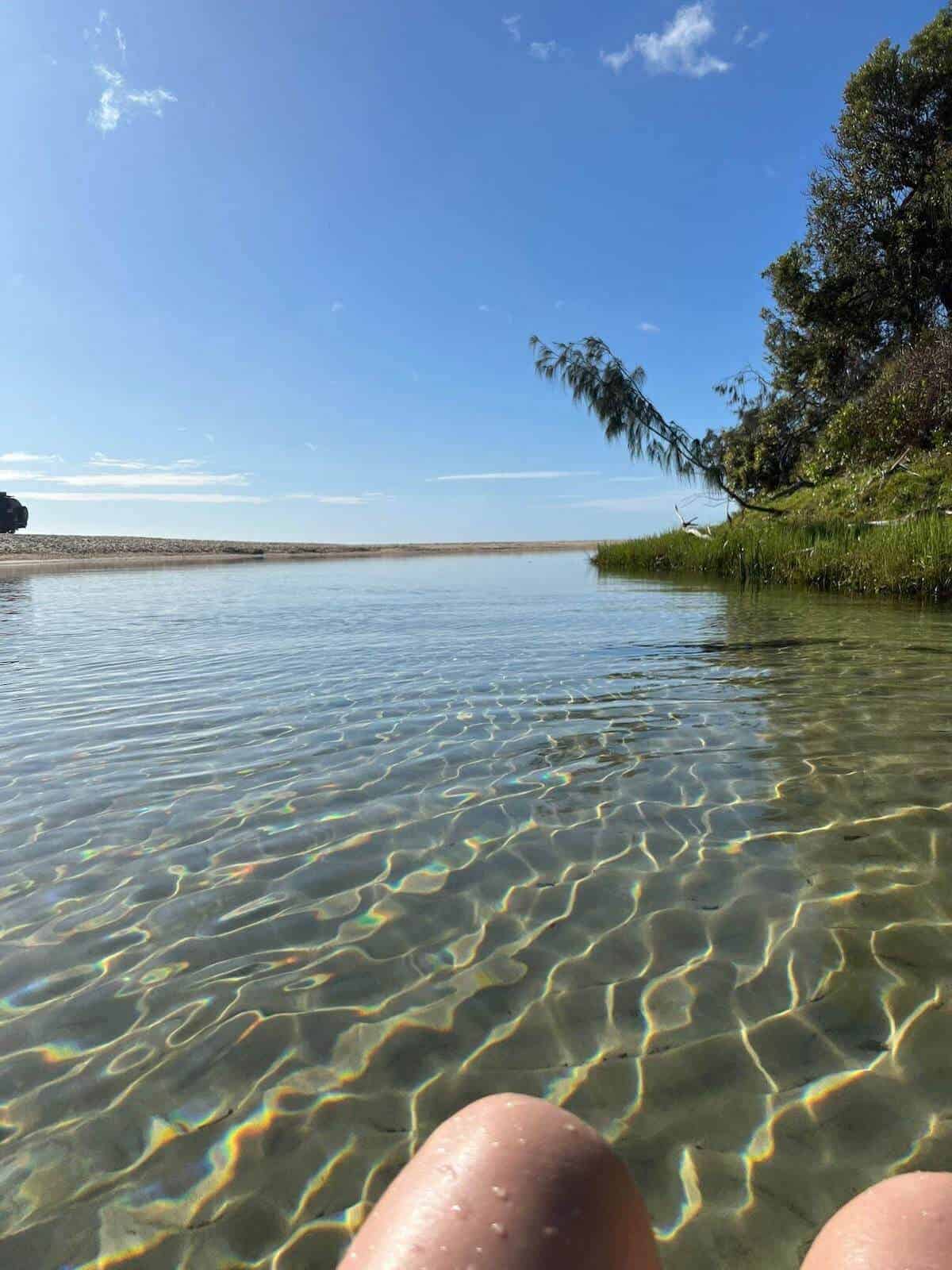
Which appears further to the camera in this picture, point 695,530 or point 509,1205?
point 695,530

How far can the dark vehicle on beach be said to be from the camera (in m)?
54.3

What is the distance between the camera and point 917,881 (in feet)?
10.6

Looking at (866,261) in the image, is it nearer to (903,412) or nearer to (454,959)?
(903,412)

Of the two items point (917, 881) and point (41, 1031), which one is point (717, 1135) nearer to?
point (917, 881)

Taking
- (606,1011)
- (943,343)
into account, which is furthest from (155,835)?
(943,343)

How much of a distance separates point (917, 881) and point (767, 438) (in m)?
30.7

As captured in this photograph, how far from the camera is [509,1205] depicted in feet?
3.43

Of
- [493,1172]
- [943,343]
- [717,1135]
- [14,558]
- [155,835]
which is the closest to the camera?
[493,1172]

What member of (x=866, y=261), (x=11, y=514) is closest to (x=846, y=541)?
(x=866, y=261)

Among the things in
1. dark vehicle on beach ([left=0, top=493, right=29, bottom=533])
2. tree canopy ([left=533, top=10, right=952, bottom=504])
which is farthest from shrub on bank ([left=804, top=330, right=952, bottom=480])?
dark vehicle on beach ([left=0, top=493, right=29, bottom=533])

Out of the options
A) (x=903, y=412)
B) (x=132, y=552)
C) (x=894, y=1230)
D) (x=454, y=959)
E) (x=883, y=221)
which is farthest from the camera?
(x=132, y=552)

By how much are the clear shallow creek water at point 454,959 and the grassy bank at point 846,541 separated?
Result: 1083cm

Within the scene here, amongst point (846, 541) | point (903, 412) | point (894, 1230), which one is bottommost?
point (894, 1230)

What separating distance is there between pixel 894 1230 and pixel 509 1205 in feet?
1.75
